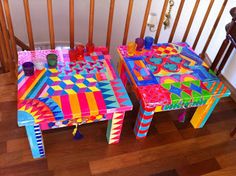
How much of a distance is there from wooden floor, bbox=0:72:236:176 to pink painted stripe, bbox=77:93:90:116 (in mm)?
354

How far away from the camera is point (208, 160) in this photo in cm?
146

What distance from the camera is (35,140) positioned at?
1.23 metres

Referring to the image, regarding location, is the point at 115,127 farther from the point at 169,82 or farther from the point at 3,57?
the point at 3,57

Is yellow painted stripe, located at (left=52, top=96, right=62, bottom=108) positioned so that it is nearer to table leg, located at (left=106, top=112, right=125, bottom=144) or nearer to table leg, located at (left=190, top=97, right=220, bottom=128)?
table leg, located at (left=106, top=112, right=125, bottom=144)

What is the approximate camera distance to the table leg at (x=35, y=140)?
1161 mm

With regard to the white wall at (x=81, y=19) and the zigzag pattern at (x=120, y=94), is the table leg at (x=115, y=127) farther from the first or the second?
the white wall at (x=81, y=19)

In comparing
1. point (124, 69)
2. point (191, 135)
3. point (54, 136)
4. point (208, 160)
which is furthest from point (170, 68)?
point (54, 136)

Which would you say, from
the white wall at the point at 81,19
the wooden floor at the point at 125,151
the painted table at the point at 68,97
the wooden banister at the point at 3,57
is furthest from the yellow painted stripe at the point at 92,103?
the white wall at the point at 81,19

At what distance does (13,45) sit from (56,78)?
486 millimetres

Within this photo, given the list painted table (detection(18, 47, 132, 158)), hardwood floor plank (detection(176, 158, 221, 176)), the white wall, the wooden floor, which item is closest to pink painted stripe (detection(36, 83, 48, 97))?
painted table (detection(18, 47, 132, 158))

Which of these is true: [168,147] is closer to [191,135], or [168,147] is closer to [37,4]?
[191,135]

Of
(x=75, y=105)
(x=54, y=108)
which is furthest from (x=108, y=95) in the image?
(x=54, y=108)

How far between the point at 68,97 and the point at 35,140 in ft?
0.93

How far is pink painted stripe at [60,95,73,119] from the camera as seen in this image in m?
1.15
